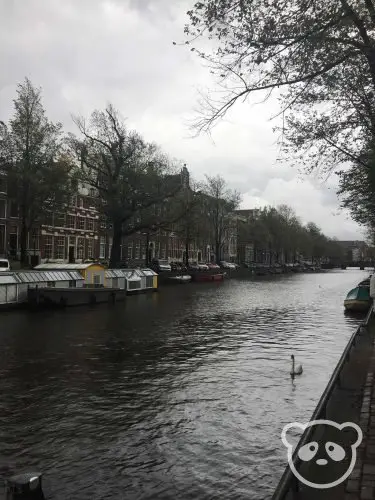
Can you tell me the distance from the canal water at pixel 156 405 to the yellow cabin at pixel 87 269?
16.2 meters

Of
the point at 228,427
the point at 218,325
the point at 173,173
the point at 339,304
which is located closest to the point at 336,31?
the point at 228,427

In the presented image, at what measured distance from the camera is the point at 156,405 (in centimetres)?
1111

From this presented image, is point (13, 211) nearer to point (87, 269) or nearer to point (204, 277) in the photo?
point (87, 269)

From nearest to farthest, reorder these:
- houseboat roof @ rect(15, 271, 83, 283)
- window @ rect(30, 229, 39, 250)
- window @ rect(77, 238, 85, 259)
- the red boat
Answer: houseboat roof @ rect(15, 271, 83, 283) < window @ rect(30, 229, 39, 250) < window @ rect(77, 238, 85, 259) < the red boat

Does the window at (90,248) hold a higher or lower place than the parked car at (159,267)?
higher

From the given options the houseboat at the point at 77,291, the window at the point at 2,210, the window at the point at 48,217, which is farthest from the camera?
the window at the point at 2,210

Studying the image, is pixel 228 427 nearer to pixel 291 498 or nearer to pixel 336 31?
pixel 291 498

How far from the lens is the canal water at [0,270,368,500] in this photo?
7.43m

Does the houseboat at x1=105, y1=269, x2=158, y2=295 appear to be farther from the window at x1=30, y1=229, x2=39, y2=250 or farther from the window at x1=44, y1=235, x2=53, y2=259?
the window at x1=44, y1=235, x2=53, y2=259

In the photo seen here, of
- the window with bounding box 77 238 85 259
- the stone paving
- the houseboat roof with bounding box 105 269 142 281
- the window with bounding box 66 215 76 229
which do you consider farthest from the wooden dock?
the window with bounding box 77 238 85 259

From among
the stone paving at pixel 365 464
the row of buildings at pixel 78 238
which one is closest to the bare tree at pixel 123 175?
the row of buildings at pixel 78 238

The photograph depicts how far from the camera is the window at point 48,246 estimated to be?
66.1 m

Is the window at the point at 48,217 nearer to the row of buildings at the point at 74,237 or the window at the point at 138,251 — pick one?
the row of buildings at the point at 74,237

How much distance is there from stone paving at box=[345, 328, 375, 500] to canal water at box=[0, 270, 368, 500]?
54.9 inches
